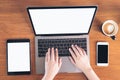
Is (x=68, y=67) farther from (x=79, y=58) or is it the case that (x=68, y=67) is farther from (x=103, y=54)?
(x=103, y=54)

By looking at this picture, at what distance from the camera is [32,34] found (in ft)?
4.01

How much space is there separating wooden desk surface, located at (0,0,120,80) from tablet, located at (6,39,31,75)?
0.02m

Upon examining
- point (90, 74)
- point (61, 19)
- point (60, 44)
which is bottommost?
point (90, 74)

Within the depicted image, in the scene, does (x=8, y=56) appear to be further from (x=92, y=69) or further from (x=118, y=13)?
(x=118, y=13)

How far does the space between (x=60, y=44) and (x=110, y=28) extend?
233 millimetres

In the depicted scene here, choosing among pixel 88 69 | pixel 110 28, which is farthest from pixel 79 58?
pixel 110 28

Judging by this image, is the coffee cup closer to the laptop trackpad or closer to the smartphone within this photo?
Answer: the smartphone

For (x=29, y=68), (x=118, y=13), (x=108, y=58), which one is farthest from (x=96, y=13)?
(x=29, y=68)

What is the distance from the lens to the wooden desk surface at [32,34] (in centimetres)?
122

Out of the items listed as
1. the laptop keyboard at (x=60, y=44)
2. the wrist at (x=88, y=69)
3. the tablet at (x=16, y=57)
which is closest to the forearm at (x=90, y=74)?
the wrist at (x=88, y=69)

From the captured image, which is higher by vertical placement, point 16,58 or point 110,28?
point 110,28

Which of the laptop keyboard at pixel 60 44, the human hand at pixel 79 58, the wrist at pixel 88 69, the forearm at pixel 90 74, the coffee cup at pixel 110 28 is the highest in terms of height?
the coffee cup at pixel 110 28

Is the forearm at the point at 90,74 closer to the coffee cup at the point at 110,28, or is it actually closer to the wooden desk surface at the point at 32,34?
the wooden desk surface at the point at 32,34

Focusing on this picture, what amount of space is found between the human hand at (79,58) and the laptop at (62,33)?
19 millimetres
